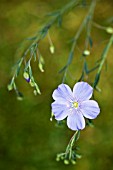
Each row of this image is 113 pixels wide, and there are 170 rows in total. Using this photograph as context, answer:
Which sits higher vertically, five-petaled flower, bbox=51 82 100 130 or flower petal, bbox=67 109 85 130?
five-petaled flower, bbox=51 82 100 130

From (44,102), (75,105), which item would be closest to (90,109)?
(75,105)

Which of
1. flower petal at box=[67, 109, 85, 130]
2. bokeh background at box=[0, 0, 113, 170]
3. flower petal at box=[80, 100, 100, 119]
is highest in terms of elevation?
flower petal at box=[80, 100, 100, 119]

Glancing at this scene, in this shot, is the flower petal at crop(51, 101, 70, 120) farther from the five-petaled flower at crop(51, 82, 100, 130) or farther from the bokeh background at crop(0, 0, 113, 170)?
the bokeh background at crop(0, 0, 113, 170)

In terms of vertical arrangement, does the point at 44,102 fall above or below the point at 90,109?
below

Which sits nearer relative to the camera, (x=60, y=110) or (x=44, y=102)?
(x=60, y=110)

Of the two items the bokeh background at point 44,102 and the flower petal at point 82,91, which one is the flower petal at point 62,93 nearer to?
the flower petal at point 82,91

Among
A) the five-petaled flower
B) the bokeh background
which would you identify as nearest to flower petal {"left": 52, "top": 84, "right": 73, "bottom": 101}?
the five-petaled flower

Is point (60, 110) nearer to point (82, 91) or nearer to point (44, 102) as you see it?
point (82, 91)
